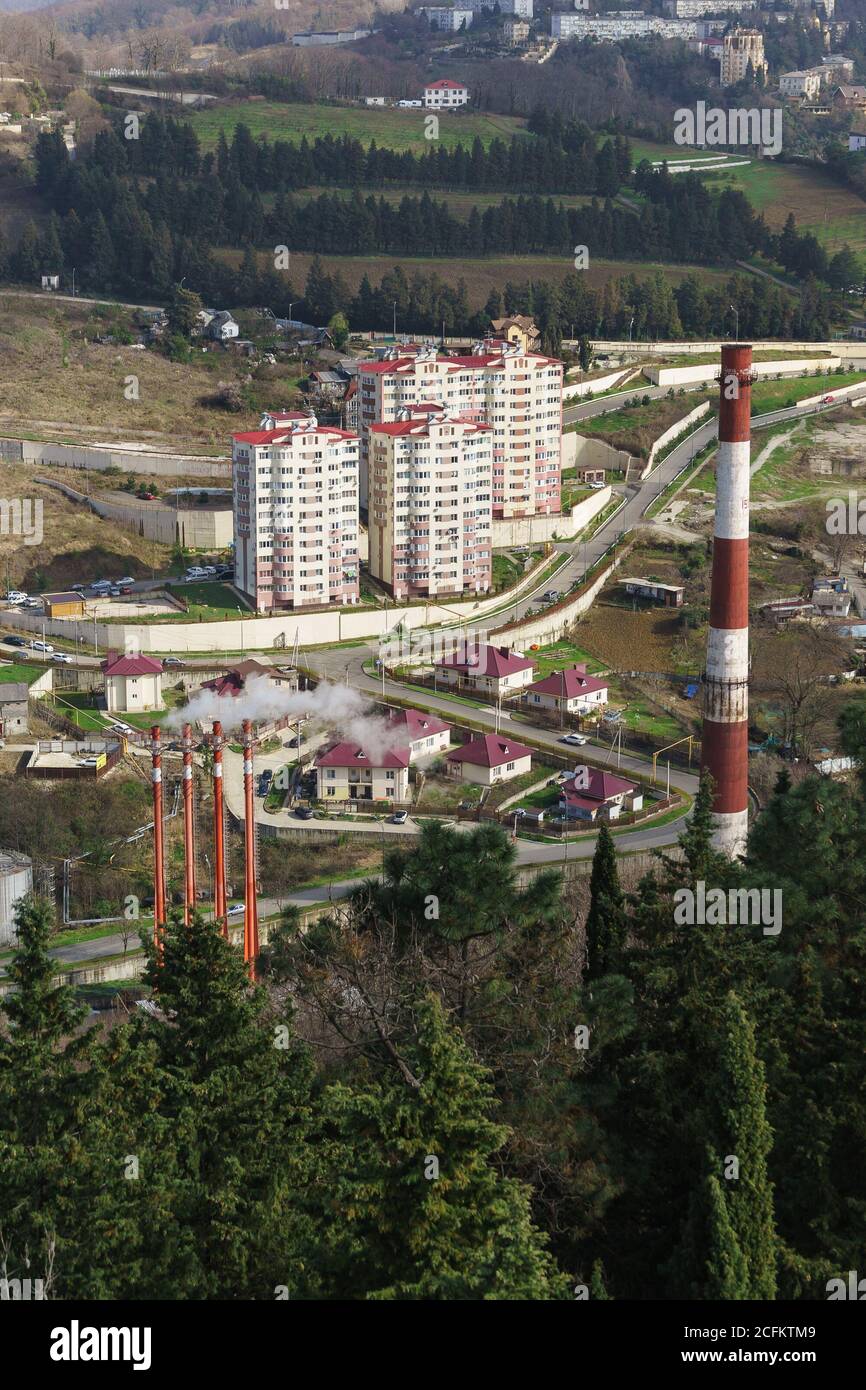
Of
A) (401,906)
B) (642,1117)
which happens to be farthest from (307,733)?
(642,1117)

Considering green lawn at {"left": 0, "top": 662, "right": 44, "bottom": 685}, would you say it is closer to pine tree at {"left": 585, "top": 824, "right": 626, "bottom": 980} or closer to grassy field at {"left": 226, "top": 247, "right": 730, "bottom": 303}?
pine tree at {"left": 585, "top": 824, "right": 626, "bottom": 980}

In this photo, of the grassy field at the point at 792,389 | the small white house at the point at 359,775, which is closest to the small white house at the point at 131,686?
the small white house at the point at 359,775

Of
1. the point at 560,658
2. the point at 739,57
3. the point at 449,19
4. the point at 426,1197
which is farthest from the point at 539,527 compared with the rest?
the point at 449,19

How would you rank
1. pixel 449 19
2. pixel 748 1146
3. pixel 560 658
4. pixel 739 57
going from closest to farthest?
pixel 748 1146, pixel 560 658, pixel 739 57, pixel 449 19

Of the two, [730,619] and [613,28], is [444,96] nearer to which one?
[613,28]

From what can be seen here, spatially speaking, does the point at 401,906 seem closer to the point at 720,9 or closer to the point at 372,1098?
the point at 372,1098

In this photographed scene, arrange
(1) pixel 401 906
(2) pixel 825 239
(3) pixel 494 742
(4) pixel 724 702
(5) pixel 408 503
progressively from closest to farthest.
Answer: (1) pixel 401 906 < (4) pixel 724 702 < (3) pixel 494 742 < (5) pixel 408 503 < (2) pixel 825 239

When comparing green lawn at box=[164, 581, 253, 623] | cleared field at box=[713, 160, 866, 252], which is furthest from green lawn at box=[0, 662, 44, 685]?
cleared field at box=[713, 160, 866, 252]
